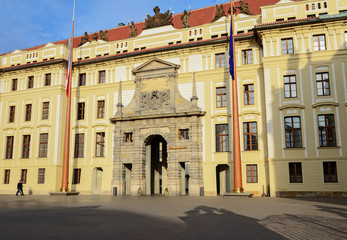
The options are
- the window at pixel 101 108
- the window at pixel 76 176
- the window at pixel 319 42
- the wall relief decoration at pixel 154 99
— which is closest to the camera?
the window at pixel 319 42

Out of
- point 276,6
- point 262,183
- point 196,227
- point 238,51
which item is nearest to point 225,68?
point 238,51

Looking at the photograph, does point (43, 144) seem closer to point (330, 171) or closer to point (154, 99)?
point (154, 99)

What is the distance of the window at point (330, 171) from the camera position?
26.0m

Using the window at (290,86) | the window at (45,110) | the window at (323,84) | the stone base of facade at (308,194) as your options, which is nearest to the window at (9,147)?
the window at (45,110)

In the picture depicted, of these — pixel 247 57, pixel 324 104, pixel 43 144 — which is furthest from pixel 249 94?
pixel 43 144

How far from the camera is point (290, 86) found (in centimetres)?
2856

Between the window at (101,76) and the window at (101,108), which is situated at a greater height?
the window at (101,76)

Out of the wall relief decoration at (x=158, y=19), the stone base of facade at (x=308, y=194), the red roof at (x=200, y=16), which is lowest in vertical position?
the stone base of facade at (x=308, y=194)

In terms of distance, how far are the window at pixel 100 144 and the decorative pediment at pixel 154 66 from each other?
7856 mm

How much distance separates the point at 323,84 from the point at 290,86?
8.72 ft

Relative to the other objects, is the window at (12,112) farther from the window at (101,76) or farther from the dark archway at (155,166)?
the dark archway at (155,166)

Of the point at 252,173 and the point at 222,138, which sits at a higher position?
the point at 222,138

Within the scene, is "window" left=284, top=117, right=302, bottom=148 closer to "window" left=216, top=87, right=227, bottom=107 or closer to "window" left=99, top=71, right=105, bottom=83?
"window" left=216, top=87, right=227, bottom=107

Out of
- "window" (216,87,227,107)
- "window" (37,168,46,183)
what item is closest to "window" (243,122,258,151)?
"window" (216,87,227,107)
